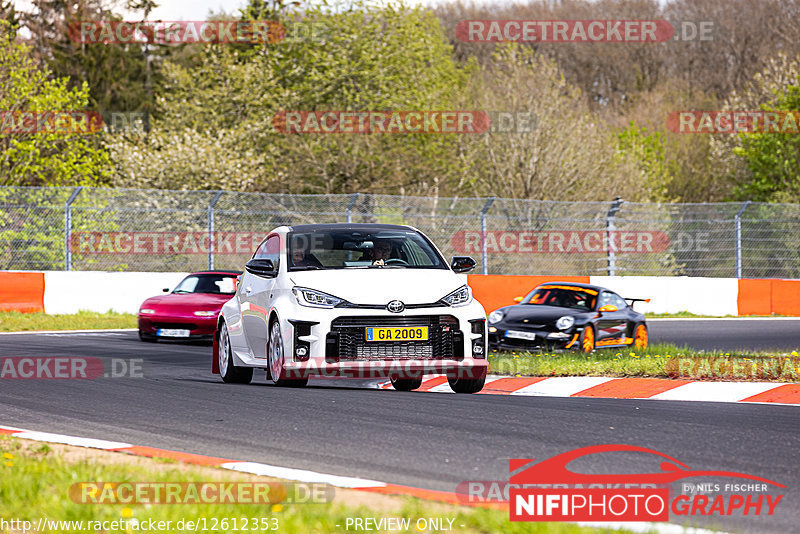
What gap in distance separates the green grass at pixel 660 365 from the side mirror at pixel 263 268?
127 inches

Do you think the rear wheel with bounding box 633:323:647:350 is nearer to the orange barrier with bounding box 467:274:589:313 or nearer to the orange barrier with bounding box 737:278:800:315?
the orange barrier with bounding box 467:274:589:313

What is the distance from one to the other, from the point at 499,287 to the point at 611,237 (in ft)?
10.1

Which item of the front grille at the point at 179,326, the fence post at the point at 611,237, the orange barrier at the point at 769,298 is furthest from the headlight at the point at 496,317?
the orange barrier at the point at 769,298

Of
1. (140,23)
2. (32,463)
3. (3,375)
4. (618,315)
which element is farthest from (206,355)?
(140,23)

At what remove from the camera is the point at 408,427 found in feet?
27.1

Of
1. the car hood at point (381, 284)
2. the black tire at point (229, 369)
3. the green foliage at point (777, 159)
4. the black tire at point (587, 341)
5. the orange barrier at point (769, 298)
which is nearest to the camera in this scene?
the car hood at point (381, 284)

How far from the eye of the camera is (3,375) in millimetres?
12266

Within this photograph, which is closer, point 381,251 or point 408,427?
point 408,427

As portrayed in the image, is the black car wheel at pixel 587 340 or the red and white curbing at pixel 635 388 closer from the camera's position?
the red and white curbing at pixel 635 388

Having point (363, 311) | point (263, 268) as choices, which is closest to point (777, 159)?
point (263, 268)

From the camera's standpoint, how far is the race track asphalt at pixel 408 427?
6668 millimetres

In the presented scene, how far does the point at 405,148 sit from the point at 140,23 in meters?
22.5

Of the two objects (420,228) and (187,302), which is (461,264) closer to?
(187,302)

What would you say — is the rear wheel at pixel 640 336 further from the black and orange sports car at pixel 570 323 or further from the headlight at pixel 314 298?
the headlight at pixel 314 298
